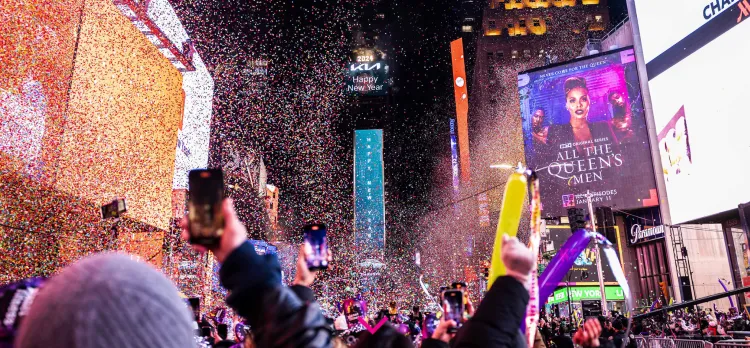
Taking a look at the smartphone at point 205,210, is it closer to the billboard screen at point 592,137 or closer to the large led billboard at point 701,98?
the large led billboard at point 701,98

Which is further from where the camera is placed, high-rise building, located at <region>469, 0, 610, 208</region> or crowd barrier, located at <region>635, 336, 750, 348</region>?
high-rise building, located at <region>469, 0, 610, 208</region>

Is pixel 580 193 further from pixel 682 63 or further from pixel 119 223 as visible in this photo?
pixel 119 223

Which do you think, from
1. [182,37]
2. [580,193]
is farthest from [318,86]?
[580,193]

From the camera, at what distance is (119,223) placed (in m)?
16.3

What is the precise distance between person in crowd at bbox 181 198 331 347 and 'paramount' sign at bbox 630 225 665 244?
35.9 m

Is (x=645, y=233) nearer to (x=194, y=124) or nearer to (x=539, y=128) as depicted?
(x=539, y=128)

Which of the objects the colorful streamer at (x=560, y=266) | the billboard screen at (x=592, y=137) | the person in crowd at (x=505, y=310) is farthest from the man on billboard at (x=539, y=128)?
the person in crowd at (x=505, y=310)

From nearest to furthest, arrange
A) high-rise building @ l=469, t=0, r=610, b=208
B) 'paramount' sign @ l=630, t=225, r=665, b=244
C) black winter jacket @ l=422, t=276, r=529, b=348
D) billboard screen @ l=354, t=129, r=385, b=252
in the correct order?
black winter jacket @ l=422, t=276, r=529, b=348
'paramount' sign @ l=630, t=225, r=665, b=244
high-rise building @ l=469, t=0, r=610, b=208
billboard screen @ l=354, t=129, r=385, b=252

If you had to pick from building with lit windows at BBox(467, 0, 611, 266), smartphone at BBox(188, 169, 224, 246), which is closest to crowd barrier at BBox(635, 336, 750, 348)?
smartphone at BBox(188, 169, 224, 246)

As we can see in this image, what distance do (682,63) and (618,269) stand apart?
20.5 m

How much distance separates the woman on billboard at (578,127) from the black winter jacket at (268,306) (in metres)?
35.3

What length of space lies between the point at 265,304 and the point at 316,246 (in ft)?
5.12

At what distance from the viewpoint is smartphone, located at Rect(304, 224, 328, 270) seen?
2.57m

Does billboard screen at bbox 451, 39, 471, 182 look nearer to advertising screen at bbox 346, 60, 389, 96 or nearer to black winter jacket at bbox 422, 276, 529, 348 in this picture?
advertising screen at bbox 346, 60, 389, 96
